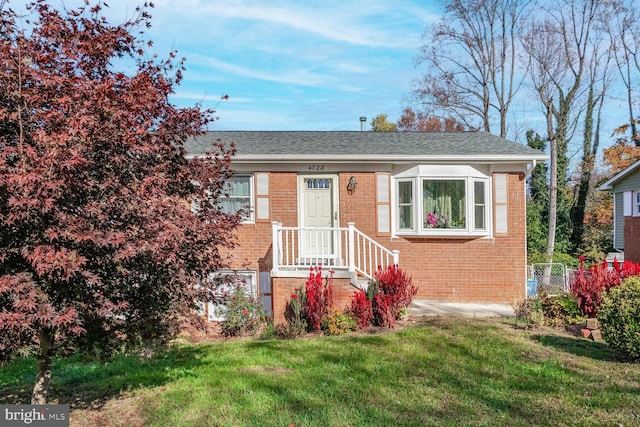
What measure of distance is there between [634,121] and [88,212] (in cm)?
2753

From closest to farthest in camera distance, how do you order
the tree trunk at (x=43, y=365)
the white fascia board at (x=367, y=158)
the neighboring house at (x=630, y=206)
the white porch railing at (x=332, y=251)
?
the tree trunk at (x=43, y=365) < the white porch railing at (x=332, y=251) < the white fascia board at (x=367, y=158) < the neighboring house at (x=630, y=206)

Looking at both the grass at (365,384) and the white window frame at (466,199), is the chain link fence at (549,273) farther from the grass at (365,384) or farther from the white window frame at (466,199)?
the grass at (365,384)

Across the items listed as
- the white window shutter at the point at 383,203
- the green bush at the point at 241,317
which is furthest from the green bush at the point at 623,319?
the green bush at the point at 241,317

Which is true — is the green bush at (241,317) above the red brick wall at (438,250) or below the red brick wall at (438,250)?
below

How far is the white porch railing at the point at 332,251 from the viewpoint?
350 inches

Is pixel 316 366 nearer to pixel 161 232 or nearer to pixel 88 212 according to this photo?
pixel 161 232

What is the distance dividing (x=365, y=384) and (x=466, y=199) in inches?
257

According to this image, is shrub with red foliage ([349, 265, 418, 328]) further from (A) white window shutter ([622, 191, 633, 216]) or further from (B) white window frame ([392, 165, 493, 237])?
(A) white window shutter ([622, 191, 633, 216])

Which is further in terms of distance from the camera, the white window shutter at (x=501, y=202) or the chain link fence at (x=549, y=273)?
the chain link fence at (x=549, y=273)

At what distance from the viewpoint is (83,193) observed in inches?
130

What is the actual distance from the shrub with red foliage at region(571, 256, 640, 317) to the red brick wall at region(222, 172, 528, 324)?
2.39 m

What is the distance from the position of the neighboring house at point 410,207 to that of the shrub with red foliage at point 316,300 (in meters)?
1.86

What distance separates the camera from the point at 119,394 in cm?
483

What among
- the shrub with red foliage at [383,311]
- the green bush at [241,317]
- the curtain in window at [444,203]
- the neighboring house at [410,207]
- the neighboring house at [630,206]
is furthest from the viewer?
the neighboring house at [630,206]
